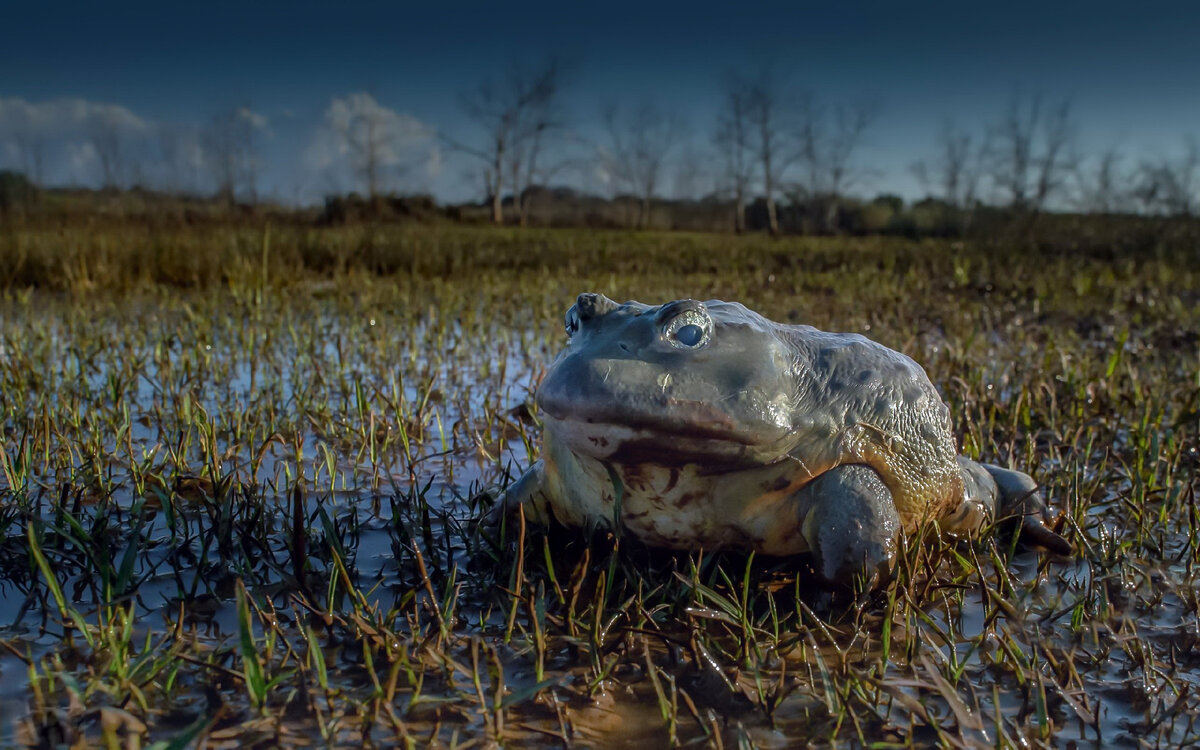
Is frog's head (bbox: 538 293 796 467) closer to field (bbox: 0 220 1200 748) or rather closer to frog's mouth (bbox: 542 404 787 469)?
frog's mouth (bbox: 542 404 787 469)

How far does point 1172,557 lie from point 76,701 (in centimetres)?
273

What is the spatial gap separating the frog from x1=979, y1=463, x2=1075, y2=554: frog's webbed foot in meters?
0.34

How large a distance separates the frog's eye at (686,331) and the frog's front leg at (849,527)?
457 mm

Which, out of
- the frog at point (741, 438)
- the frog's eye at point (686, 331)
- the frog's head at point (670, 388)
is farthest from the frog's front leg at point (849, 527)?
the frog's eye at point (686, 331)

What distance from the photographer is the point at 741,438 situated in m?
1.84

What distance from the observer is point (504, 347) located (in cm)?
558

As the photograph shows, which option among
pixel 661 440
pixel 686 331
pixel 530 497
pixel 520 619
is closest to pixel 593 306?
pixel 686 331

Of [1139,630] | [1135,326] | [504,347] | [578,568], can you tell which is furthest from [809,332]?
[1135,326]

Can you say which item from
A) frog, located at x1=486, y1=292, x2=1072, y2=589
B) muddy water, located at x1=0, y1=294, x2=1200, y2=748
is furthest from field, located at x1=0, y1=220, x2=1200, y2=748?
frog, located at x1=486, y1=292, x2=1072, y2=589

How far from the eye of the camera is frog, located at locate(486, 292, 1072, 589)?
1794 mm

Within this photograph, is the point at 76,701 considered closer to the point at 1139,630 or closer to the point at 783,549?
the point at 783,549

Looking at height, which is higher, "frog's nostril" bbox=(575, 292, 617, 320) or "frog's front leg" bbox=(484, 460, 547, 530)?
"frog's nostril" bbox=(575, 292, 617, 320)

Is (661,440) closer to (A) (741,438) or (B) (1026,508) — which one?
(A) (741,438)

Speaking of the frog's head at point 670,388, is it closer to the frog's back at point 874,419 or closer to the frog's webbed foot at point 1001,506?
the frog's back at point 874,419
